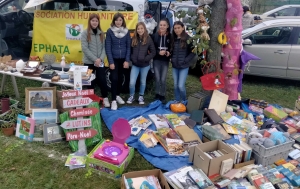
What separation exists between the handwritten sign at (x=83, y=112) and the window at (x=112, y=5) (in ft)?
8.18

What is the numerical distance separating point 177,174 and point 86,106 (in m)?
1.72

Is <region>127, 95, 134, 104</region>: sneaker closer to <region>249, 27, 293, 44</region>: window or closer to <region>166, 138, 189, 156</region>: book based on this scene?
<region>166, 138, 189, 156</region>: book

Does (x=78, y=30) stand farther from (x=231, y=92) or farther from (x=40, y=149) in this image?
(x=231, y=92)

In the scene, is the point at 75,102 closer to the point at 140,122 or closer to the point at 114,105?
the point at 140,122

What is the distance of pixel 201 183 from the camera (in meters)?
2.98

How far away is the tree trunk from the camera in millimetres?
4789

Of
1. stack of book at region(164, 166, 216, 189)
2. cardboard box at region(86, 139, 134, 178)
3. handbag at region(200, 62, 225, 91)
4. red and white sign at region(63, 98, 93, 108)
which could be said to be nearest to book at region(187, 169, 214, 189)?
stack of book at region(164, 166, 216, 189)

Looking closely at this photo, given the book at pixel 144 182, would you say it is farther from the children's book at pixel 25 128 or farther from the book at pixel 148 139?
the children's book at pixel 25 128

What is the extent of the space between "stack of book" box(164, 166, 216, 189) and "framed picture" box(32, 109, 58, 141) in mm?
1976

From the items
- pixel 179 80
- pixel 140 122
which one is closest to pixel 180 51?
pixel 179 80

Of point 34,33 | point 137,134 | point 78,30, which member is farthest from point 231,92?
point 34,33

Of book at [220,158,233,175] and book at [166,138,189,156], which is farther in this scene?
book at [166,138,189,156]

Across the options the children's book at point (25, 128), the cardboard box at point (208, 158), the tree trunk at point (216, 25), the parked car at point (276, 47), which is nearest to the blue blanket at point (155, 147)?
the cardboard box at point (208, 158)

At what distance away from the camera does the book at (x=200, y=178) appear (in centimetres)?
296
